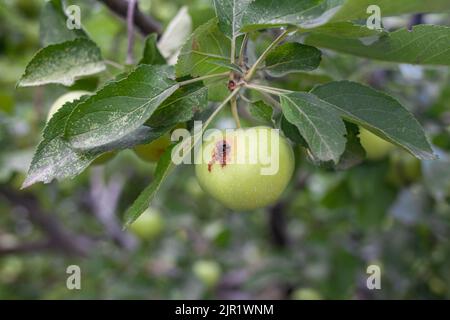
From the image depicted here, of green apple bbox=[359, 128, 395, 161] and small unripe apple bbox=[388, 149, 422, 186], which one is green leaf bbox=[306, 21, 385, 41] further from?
small unripe apple bbox=[388, 149, 422, 186]

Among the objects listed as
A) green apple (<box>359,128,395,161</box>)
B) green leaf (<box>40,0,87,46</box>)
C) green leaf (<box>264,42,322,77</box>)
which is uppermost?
green leaf (<box>40,0,87,46</box>)

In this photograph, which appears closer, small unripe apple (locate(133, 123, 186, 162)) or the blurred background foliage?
small unripe apple (locate(133, 123, 186, 162))

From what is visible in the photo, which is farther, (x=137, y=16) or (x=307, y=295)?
(x=307, y=295)

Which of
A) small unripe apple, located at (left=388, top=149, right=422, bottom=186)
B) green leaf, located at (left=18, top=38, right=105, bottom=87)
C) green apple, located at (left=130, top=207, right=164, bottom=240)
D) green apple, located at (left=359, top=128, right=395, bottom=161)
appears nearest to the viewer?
green leaf, located at (left=18, top=38, right=105, bottom=87)

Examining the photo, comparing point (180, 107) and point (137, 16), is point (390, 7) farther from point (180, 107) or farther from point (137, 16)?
point (137, 16)

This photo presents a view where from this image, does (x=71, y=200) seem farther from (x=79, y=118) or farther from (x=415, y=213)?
(x=79, y=118)

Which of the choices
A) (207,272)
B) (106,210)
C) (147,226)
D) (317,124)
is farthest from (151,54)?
(106,210)

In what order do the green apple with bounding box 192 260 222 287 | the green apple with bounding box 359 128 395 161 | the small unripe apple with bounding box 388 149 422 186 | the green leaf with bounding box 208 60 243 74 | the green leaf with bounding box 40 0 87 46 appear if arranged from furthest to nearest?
the green apple with bounding box 192 260 222 287
the small unripe apple with bounding box 388 149 422 186
the green apple with bounding box 359 128 395 161
the green leaf with bounding box 40 0 87 46
the green leaf with bounding box 208 60 243 74

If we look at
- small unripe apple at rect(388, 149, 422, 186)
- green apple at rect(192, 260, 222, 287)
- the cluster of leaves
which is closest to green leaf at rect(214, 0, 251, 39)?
the cluster of leaves
